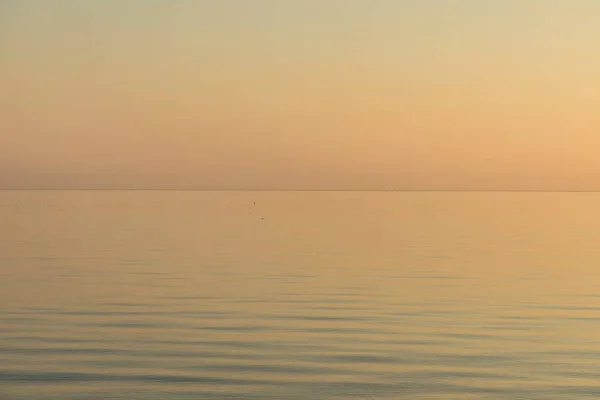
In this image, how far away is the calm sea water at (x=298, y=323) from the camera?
18297 mm

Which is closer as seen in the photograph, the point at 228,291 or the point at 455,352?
the point at 455,352

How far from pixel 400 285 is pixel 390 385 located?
54.3ft

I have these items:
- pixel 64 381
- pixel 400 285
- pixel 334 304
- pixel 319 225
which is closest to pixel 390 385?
pixel 64 381

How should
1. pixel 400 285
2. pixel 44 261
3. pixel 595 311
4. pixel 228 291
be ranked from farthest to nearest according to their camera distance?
pixel 44 261, pixel 400 285, pixel 228 291, pixel 595 311

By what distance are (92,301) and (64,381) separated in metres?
11.3

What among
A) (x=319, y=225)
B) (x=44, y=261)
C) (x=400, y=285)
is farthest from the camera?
(x=319, y=225)

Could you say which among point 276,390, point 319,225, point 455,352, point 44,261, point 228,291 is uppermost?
point 319,225

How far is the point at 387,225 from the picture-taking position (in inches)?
3159

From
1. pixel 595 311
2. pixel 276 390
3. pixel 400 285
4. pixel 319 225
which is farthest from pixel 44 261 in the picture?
pixel 319 225

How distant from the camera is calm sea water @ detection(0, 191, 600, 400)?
60.0ft

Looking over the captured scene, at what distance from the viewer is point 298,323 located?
25469 millimetres

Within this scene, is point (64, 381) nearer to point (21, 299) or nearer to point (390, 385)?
point (390, 385)

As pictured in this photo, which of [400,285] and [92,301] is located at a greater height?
[400,285]

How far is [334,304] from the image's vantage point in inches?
1150
